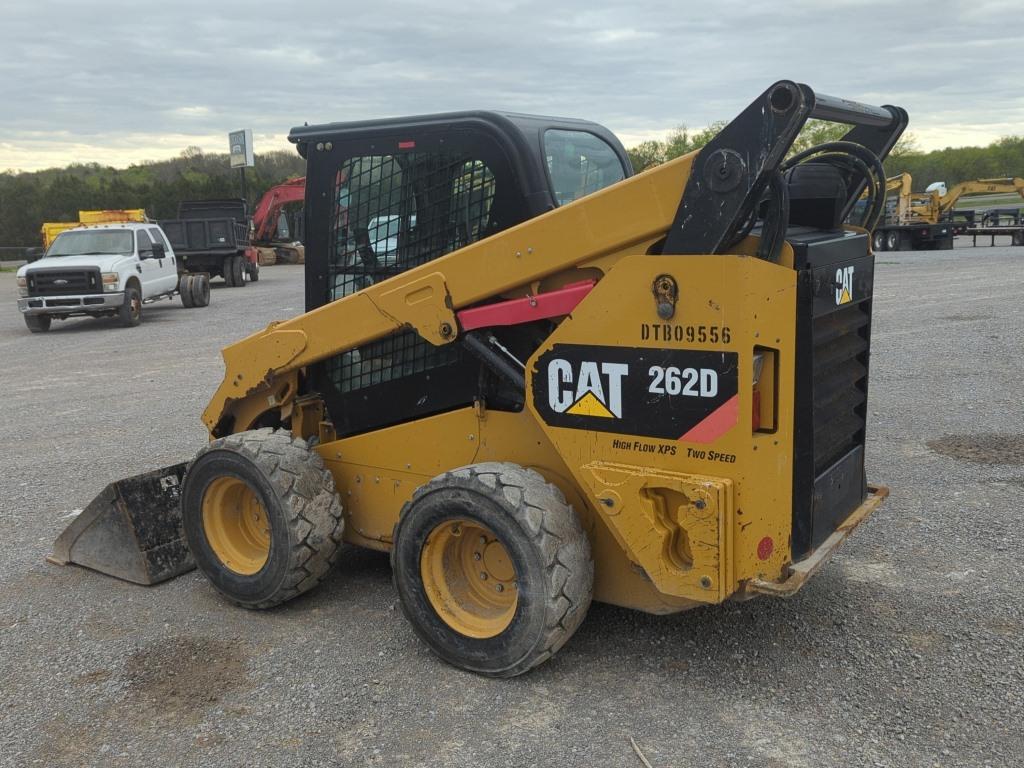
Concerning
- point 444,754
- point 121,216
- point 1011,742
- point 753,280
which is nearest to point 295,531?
point 444,754

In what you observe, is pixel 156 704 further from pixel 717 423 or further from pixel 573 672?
pixel 717 423

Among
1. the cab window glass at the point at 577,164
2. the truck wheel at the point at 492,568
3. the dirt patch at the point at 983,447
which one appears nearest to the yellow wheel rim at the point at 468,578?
the truck wheel at the point at 492,568

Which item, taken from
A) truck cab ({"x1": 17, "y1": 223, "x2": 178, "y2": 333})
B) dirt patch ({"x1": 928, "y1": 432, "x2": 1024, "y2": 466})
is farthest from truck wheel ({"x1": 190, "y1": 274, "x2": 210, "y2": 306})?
dirt patch ({"x1": 928, "y1": 432, "x2": 1024, "y2": 466})

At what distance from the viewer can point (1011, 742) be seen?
313 cm

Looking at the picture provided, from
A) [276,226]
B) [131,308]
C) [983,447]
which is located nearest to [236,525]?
[983,447]

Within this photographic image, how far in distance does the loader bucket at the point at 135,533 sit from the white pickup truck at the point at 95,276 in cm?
1235

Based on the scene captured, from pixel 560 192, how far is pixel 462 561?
1730mm

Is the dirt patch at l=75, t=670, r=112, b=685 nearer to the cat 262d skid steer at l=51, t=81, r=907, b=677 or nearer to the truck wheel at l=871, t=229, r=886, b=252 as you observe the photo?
the cat 262d skid steer at l=51, t=81, r=907, b=677

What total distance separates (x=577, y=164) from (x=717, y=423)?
178 centimetres

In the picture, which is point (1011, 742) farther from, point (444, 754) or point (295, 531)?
point (295, 531)

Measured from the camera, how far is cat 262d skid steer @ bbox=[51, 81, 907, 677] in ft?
10.6

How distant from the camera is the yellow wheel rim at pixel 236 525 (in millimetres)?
4566

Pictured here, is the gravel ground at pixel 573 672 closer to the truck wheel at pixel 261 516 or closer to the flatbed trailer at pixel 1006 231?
the truck wheel at pixel 261 516

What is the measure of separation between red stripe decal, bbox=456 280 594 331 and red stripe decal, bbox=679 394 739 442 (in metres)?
0.67
